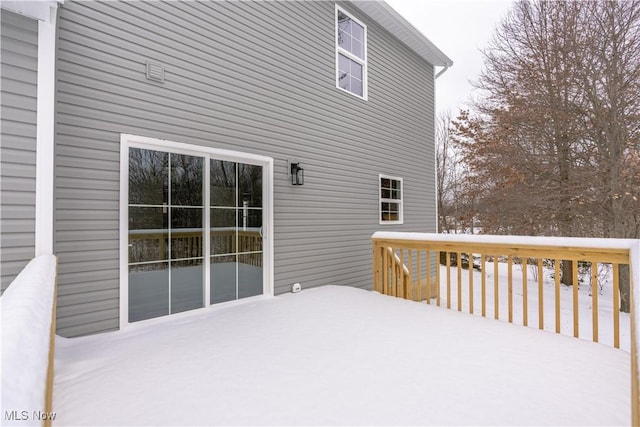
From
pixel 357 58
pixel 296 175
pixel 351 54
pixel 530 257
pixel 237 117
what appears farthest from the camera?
pixel 357 58

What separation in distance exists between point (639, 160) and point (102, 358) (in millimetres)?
8527

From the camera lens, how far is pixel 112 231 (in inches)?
116

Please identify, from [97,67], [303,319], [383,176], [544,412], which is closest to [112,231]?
[97,67]

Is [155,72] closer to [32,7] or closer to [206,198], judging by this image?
[32,7]

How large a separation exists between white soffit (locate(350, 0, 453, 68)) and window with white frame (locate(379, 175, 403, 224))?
9.84 ft

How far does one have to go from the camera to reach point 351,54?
5.76m

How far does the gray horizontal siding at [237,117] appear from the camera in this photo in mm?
2787

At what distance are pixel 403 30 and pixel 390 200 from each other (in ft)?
11.4

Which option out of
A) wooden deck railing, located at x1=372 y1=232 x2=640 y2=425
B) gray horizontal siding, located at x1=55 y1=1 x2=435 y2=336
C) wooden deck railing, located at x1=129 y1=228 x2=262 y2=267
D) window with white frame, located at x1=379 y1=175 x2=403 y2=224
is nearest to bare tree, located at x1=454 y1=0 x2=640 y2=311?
gray horizontal siding, located at x1=55 y1=1 x2=435 y2=336

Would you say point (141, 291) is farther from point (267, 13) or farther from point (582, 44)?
point (582, 44)

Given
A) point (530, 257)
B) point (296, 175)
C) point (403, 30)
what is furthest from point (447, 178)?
point (530, 257)

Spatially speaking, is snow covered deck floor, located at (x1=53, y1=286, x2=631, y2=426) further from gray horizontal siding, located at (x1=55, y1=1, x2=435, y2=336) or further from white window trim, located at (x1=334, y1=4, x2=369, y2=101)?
white window trim, located at (x1=334, y1=4, x2=369, y2=101)

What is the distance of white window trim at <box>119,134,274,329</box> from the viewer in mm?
2984

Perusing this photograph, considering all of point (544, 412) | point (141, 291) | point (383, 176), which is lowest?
point (544, 412)
